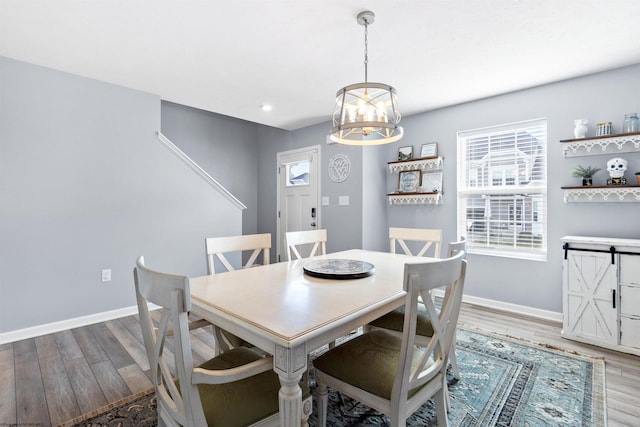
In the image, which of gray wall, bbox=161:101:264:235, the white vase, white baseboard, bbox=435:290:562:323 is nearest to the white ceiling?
the white vase

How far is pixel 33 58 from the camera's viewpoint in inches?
103

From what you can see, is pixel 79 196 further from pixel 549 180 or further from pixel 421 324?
pixel 549 180

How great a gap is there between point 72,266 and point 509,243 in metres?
4.38

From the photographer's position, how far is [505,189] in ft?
11.0

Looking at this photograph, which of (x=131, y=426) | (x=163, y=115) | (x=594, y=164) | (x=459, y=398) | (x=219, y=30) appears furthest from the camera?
(x=163, y=115)

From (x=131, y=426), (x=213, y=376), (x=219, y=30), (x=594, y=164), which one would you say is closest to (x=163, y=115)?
(x=219, y=30)

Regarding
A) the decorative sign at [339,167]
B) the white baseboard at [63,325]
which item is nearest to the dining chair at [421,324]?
the decorative sign at [339,167]

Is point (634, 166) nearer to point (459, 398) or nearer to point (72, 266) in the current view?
point (459, 398)

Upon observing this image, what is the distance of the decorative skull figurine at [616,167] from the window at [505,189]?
501 mm

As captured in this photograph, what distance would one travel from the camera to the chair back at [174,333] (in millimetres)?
900

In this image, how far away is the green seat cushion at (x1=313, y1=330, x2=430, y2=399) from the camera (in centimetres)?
123

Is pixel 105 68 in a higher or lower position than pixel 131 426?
higher

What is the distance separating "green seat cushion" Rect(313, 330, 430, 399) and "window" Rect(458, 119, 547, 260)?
246 centimetres

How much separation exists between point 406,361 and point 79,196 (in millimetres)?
3237
